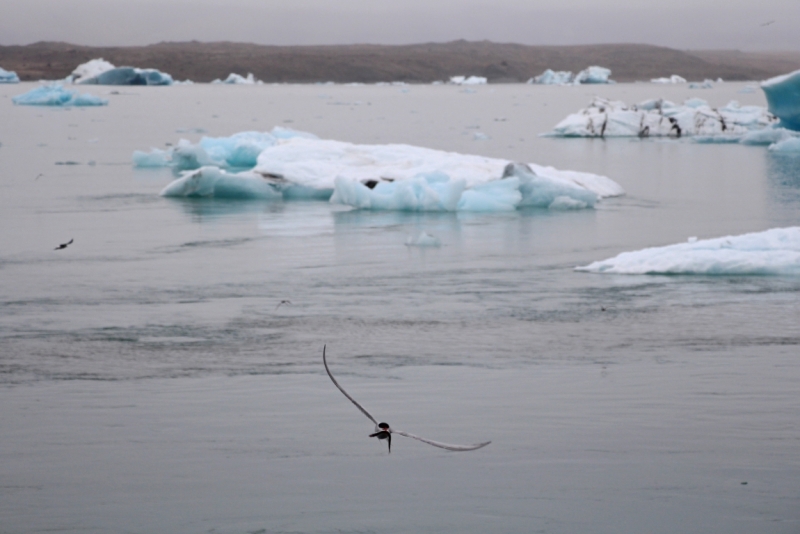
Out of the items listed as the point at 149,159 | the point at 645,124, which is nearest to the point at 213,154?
the point at 149,159

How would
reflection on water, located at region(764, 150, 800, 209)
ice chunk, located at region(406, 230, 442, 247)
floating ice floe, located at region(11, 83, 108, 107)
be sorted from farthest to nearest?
1. floating ice floe, located at region(11, 83, 108, 107)
2. reflection on water, located at region(764, 150, 800, 209)
3. ice chunk, located at region(406, 230, 442, 247)

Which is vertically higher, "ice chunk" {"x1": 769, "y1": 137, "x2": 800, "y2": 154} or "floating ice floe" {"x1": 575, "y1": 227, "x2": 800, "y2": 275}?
"ice chunk" {"x1": 769, "y1": 137, "x2": 800, "y2": 154}

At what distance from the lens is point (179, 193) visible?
14594mm

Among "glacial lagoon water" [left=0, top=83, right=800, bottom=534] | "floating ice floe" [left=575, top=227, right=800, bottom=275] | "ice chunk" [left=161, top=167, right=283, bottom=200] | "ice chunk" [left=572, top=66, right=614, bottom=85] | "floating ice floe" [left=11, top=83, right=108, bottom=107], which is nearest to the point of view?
"glacial lagoon water" [left=0, top=83, right=800, bottom=534]

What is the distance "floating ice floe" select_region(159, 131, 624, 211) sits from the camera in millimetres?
13180

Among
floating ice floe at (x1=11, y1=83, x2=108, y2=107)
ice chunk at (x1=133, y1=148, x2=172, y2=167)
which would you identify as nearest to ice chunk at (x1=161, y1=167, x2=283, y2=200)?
ice chunk at (x1=133, y1=148, x2=172, y2=167)

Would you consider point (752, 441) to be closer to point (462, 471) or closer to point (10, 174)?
point (462, 471)

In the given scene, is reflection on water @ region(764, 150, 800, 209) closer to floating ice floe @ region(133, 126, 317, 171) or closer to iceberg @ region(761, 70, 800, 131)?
iceberg @ region(761, 70, 800, 131)

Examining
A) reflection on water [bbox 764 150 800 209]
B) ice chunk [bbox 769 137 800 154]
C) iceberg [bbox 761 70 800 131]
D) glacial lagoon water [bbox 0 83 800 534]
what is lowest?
glacial lagoon water [bbox 0 83 800 534]

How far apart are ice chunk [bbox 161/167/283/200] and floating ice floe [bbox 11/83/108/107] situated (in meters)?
34.0

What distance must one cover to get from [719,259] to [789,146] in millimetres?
16431

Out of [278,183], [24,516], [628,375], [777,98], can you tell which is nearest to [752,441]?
[628,375]

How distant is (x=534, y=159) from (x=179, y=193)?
362 inches

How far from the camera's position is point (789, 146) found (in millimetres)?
23641
